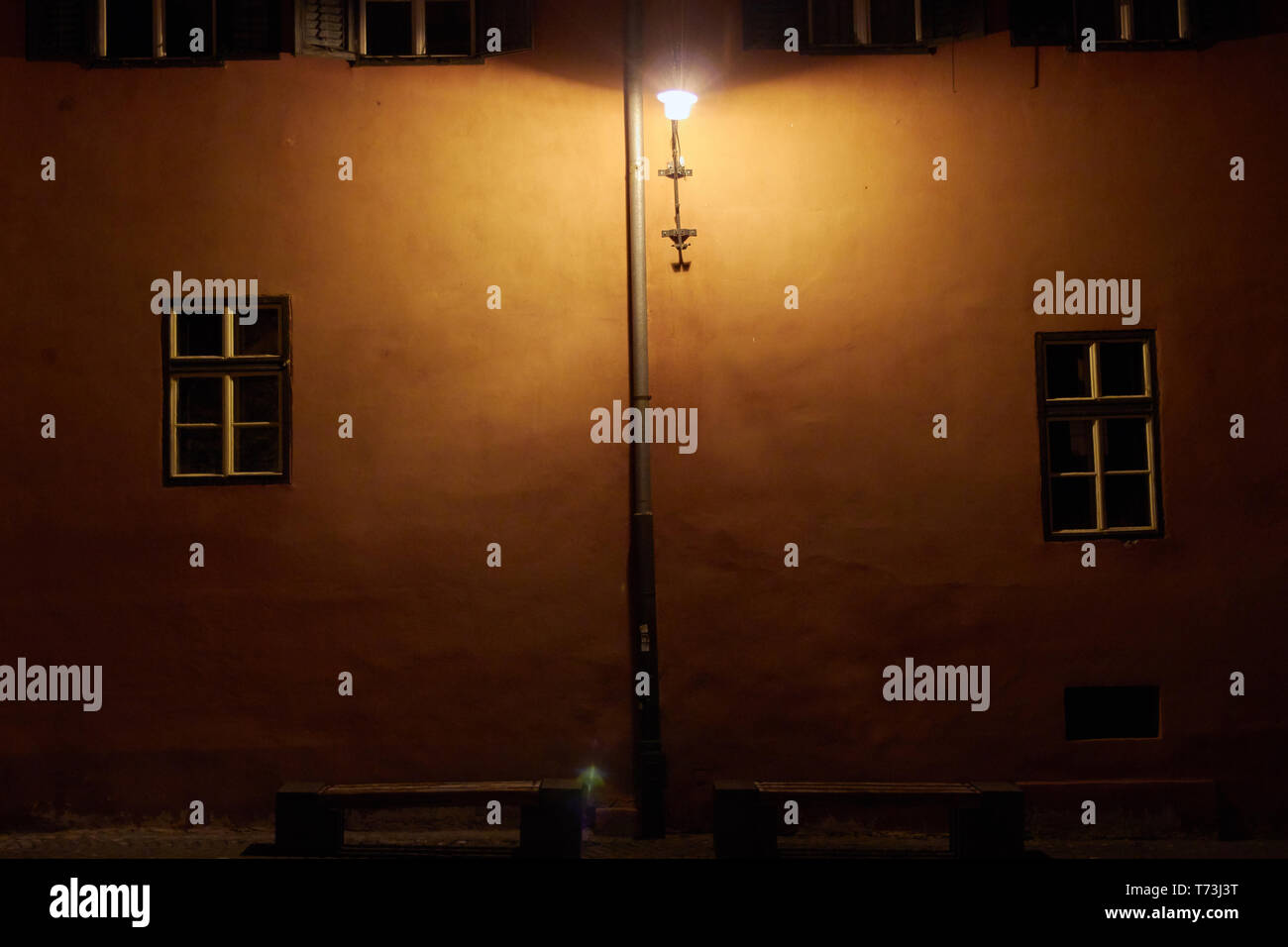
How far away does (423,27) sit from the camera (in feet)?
26.1

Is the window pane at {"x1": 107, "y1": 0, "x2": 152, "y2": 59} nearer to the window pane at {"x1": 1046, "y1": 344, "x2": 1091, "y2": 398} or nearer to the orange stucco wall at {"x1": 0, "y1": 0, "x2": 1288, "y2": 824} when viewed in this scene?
the orange stucco wall at {"x1": 0, "y1": 0, "x2": 1288, "y2": 824}

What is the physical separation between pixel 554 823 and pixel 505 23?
5.39 m

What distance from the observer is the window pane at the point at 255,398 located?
7.75 m

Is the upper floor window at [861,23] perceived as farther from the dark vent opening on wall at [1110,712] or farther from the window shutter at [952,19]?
the dark vent opening on wall at [1110,712]

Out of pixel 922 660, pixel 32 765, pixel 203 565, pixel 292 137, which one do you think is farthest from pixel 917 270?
pixel 32 765

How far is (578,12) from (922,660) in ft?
16.8

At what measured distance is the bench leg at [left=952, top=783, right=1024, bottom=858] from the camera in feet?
20.5

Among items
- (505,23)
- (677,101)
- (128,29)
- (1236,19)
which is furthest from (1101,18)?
(128,29)

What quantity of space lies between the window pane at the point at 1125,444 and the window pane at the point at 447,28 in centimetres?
527

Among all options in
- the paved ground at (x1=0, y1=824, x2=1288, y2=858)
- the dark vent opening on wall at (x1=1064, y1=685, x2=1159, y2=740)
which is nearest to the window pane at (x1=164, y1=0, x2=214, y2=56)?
the paved ground at (x1=0, y1=824, x2=1288, y2=858)

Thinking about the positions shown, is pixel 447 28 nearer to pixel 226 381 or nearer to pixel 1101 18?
pixel 226 381

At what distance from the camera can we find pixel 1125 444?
781 cm

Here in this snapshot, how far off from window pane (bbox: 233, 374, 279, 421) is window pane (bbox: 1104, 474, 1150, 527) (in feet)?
19.1

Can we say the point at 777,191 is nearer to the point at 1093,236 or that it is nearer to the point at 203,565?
the point at 1093,236
